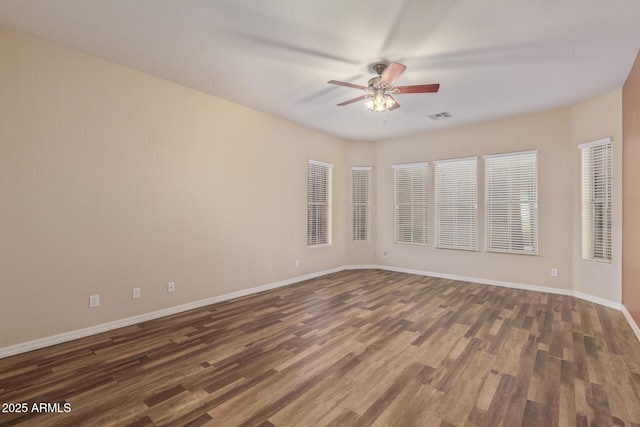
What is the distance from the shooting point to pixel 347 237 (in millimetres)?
6816

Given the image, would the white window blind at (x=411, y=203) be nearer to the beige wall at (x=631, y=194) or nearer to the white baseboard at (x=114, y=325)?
the beige wall at (x=631, y=194)

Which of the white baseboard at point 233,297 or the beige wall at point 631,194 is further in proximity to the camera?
the beige wall at point 631,194

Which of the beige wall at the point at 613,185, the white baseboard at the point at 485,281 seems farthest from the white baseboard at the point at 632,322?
the white baseboard at the point at 485,281

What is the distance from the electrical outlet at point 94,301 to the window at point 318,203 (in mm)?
3530

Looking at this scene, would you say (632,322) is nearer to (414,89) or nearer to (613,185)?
(613,185)

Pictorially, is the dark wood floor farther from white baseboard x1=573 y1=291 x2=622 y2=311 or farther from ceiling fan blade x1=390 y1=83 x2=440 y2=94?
ceiling fan blade x1=390 y1=83 x2=440 y2=94

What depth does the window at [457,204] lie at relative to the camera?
18.4 feet

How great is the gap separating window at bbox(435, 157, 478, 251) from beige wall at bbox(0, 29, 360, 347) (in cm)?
353

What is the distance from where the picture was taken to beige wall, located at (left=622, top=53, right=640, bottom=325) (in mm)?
3203

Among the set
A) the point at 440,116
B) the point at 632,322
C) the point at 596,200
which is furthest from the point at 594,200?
the point at 440,116

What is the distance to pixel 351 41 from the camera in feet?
9.33

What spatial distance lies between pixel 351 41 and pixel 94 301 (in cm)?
395

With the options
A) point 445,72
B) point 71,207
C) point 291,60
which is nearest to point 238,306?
point 71,207

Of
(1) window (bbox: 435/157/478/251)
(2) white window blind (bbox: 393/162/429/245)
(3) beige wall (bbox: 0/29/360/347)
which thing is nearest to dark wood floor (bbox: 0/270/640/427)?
(3) beige wall (bbox: 0/29/360/347)
